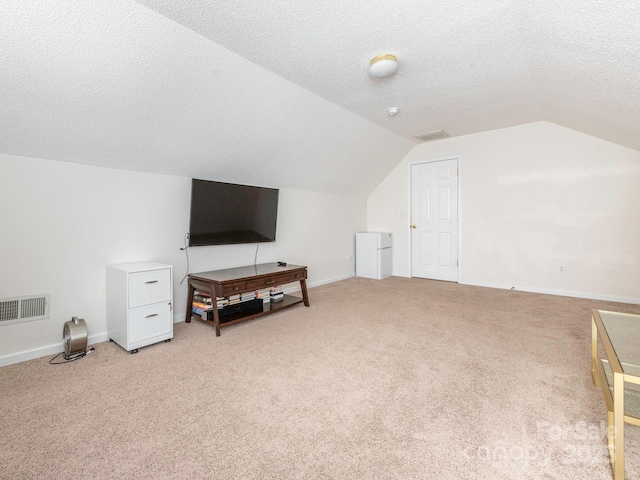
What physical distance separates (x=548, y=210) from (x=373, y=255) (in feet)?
8.31

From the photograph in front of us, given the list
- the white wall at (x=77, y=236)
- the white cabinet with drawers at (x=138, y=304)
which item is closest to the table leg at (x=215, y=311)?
the white cabinet with drawers at (x=138, y=304)

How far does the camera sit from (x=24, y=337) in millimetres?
2248

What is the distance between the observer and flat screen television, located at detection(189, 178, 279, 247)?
310 cm

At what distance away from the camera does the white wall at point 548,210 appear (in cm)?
365

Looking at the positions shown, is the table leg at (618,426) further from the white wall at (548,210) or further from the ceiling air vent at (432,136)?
the ceiling air vent at (432,136)

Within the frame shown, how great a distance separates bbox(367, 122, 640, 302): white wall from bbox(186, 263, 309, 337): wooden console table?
9.59 feet

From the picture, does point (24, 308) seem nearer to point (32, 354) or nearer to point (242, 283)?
point (32, 354)

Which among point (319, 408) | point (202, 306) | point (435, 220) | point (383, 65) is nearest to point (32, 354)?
point (202, 306)

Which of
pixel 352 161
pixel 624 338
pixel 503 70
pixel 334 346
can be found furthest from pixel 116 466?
pixel 352 161

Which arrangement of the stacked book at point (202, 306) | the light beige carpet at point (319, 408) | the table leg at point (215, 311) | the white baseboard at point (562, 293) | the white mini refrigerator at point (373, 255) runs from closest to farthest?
the light beige carpet at point (319, 408), the table leg at point (215, 311), the stacked book at point (202, 306), the white baseboard at point (562, 293), the white mini refrigerator at point (373, 255)

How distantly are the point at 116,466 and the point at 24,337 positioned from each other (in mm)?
1673

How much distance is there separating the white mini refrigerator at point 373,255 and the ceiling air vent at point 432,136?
1661mm

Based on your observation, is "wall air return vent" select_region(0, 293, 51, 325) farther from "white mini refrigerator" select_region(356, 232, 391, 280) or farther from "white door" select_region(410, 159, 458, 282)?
"white door" select_region(410, 159, 458, 282)

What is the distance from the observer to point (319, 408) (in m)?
1.65
